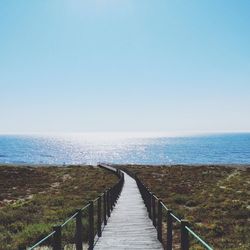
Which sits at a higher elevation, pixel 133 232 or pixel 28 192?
pixel 133 232

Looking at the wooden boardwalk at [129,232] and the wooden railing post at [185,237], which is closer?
the wooden railing post at [185,237]

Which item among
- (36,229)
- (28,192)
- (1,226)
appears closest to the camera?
(36,229)

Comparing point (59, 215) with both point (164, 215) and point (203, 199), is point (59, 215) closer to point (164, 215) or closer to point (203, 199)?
point (164, 215)

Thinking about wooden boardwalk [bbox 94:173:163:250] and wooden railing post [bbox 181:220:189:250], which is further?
wooden boardwalk [bbox 94:173:163:250]

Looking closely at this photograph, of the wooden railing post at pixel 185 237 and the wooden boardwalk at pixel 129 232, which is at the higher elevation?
the wooden railing post at pixel 185 237

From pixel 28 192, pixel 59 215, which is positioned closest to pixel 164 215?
pixel 59 215

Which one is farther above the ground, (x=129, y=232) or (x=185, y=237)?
(x=185, y=237)

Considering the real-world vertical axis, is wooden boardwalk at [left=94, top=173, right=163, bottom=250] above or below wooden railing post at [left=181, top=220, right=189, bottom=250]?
below

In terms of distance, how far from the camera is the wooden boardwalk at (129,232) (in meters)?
10.7

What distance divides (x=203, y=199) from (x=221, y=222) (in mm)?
8204

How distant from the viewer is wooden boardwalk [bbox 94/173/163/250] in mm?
10688

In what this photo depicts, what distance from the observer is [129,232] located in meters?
12.5

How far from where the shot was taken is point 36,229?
13977 mm

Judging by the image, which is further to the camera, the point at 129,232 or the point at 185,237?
the point at 129,232
